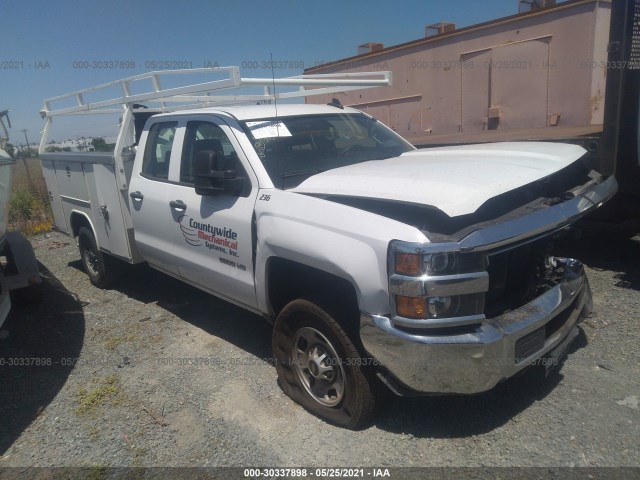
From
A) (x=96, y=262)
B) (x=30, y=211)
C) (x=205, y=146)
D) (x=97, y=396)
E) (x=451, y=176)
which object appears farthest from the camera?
(x=30, y=211)

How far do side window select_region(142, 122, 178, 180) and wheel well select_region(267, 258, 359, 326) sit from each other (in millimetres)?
1672

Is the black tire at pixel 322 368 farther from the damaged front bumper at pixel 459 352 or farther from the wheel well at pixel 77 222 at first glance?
the wheel well at pixel 77 222

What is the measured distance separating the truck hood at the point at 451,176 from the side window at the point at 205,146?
69 cm

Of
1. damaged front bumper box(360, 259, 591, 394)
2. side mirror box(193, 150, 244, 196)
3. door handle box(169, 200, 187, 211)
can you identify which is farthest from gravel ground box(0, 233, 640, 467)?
side mirror box(193, 150, 244, 196)

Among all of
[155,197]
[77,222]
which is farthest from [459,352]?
[77,222]

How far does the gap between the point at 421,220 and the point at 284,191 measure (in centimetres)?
99

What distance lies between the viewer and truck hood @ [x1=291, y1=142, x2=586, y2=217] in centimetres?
251

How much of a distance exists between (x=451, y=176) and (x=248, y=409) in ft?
6.53

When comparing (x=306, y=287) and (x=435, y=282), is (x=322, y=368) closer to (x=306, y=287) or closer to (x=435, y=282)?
(x=306, y=287)

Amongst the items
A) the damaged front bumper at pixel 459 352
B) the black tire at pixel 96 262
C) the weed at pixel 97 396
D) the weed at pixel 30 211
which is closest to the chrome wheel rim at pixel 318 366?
the damaged front bumper at pixel 459 352

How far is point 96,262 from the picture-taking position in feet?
19.1

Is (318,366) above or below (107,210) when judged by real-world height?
below

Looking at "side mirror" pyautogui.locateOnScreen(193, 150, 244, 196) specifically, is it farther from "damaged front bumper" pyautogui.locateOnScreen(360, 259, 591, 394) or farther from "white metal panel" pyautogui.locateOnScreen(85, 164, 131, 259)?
"white metal panel" pyautogui.locateOnScreen(85, 164, 131, 259)

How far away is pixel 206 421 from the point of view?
3.19 metres
